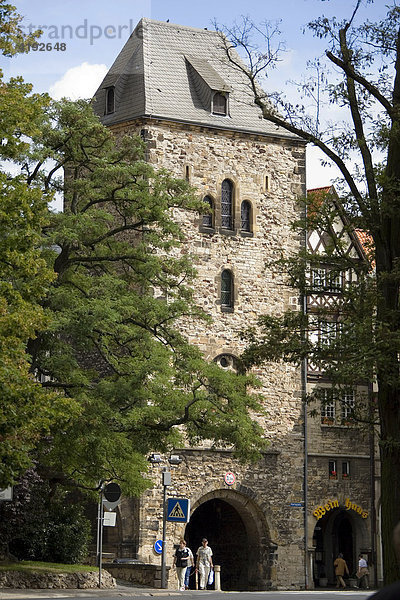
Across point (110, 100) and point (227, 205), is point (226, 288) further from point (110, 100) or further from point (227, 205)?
point (110, 100)

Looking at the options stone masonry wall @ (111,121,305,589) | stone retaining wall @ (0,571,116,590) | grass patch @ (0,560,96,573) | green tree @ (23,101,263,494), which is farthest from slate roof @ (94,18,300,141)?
stone retaining wall @ (0,571,116,590)

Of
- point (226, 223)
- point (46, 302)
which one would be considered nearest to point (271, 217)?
point (226, 223)

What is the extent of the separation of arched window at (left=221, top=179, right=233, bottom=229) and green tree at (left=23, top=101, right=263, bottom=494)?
11.7 m

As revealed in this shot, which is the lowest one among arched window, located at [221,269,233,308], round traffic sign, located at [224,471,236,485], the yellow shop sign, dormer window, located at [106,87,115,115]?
the yellow shop sign

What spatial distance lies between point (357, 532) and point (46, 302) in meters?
20.5

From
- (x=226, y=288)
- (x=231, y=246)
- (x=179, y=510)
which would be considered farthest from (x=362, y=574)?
(x=179, y=510)

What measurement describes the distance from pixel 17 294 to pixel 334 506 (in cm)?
2418

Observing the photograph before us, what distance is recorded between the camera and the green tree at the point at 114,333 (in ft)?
87.6

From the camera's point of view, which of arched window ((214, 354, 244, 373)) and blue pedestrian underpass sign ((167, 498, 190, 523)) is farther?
arched window ((214, 354, 244, 373))

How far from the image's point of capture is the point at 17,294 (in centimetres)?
2078

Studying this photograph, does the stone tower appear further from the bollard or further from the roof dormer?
the bollard

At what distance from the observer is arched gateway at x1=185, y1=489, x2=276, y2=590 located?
39969 millimetres

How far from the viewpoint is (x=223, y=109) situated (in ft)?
137

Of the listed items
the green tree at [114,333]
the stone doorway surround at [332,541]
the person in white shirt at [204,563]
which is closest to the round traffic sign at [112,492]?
the green tree at [114,333]
